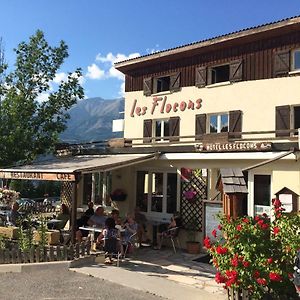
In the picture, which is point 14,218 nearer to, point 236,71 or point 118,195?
point 118,195

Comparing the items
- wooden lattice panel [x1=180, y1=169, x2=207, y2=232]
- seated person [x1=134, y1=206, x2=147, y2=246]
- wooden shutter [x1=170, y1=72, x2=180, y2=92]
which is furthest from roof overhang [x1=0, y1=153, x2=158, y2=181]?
wooden shutter [x1=170, y1=72, x2=180, y2=92]

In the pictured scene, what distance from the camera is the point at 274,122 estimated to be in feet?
49.0

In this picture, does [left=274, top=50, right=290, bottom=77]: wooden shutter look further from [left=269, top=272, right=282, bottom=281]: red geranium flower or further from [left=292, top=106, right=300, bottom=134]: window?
[left=269, top=272, right=282, bottom=281]: red geranium flower

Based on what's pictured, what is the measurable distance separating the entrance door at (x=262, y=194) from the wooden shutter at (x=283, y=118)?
2096 millimetres

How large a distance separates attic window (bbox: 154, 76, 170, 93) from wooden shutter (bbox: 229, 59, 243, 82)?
369cm

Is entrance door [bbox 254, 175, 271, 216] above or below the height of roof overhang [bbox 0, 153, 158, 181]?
below

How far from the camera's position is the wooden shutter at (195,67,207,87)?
17.5 metres

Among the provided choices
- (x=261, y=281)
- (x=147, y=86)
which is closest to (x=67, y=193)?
(x=147, y=86)

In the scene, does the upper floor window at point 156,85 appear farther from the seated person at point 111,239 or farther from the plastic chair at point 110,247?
the plastic chair at point 110,247

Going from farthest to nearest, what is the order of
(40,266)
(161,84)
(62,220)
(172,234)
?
(161,84), (62,220), (172,234), (40,266)

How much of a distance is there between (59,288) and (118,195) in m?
8.23

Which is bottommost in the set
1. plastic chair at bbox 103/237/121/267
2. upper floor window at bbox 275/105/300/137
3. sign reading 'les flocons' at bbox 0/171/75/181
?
plastic chair at bbox 103/237/121/267

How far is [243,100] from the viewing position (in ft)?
52.5

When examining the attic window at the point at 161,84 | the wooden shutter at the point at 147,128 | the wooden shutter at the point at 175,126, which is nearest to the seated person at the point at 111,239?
the wooden shutter at the point at 175,126
